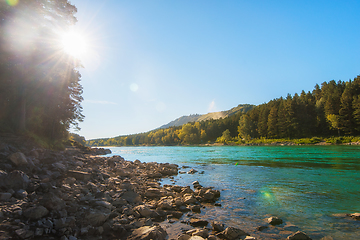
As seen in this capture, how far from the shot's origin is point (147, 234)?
17.0 ft

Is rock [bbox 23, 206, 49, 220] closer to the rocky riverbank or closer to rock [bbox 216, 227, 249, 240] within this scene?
the rocky riverbank

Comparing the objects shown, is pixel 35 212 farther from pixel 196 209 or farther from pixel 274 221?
pixel 274 221

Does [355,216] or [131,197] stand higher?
[131,197]

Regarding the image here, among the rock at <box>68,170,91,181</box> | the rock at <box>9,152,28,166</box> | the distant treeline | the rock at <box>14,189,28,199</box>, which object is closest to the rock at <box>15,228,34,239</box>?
the rock at <box>14,189,28,199</box>

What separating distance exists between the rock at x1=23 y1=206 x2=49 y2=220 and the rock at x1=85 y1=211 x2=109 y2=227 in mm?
1151

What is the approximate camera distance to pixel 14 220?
15.4 ft

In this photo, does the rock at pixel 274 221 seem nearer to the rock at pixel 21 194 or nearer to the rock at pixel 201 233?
the rock at pixel 201 233

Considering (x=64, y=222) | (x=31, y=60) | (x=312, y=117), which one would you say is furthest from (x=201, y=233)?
(x=312, y=117)

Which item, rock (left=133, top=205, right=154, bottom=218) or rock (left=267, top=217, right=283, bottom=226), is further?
rock (left=133, top=205, right=154, bottom=218)

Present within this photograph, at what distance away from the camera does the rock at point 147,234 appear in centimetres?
515

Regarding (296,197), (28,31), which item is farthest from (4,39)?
(296,197)

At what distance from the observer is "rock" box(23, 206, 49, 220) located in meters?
4.97

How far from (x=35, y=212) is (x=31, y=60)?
17.9 meters

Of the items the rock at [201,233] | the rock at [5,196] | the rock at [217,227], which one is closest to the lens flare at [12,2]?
the rock at [5,196]
